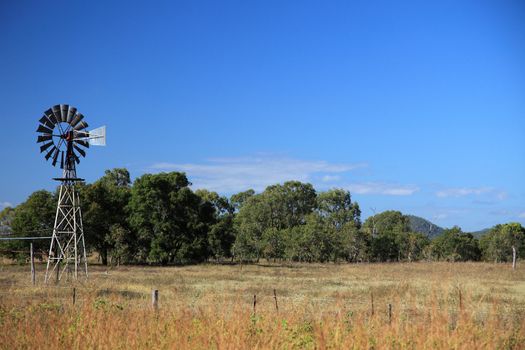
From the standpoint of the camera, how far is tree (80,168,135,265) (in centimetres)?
5716

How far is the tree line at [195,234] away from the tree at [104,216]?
0.11 metres

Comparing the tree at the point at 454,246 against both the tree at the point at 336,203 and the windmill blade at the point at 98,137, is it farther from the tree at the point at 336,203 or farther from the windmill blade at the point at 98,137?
the windmill blade at the point at 98,137

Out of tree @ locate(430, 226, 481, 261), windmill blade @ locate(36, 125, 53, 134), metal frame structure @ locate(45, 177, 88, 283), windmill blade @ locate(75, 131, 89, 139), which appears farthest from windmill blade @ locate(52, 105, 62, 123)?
tree @ locate(430, 226, 481, 261)

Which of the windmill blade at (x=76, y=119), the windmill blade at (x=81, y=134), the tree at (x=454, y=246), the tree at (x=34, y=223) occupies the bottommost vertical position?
the tree at (x=454, y=246)

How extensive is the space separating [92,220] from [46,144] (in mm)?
25299

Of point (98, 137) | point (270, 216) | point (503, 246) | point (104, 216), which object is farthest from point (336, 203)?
point (98, 137)

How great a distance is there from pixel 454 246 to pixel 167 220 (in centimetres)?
4519

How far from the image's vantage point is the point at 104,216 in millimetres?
59031

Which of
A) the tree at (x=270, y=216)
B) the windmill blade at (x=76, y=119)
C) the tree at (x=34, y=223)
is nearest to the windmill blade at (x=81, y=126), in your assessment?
the windmill blade at (x=76, y=119)

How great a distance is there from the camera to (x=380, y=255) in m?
80.7

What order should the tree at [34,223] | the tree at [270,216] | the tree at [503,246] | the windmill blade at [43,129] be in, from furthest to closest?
the tree at [270,216]
the tree at [503,246]
the tree at [34,223]
the windmill blade at [43,129]

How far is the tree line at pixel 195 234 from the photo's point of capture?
57094mm

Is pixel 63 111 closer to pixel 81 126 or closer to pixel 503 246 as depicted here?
pixel 81 126

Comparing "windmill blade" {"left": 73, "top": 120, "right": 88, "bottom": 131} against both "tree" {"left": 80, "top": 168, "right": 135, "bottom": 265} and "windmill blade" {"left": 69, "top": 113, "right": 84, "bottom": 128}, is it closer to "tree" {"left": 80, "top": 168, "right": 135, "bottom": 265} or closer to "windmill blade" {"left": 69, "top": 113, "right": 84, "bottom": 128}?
"windmill blade" {"left": 69, "top": 113, "right": 84, "bottom": 128}
